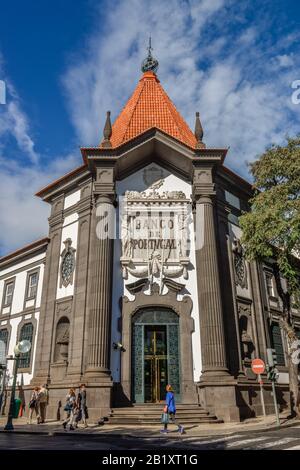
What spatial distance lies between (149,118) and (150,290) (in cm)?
1228

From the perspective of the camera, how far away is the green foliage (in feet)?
63.7

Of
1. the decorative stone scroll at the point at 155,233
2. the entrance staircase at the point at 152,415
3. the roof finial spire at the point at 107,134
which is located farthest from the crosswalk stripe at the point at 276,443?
the roof finial spire at the point at 107,134

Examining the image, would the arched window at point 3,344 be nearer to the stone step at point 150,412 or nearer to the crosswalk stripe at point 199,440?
the stone step at point 150,412

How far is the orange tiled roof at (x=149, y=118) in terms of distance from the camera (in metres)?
26.0

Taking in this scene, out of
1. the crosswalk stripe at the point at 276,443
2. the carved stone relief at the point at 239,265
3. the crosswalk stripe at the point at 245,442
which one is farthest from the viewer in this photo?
the carved stone relief at the point at 239,265

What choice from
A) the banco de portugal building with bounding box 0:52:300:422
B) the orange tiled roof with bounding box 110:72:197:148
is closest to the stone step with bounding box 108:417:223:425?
the banco de portugal building with bounding box 0:52:300:422

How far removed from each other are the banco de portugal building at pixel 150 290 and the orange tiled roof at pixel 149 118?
0.62 feet

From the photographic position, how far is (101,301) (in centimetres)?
1967

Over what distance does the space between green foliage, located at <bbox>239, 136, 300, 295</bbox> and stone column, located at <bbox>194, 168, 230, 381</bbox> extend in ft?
6.19

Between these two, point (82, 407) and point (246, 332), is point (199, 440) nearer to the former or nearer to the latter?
point (82, 407)

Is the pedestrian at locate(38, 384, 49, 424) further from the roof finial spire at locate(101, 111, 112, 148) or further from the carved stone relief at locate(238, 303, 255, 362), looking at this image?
the roof finial spire at locate(101, 111, 112, 148)

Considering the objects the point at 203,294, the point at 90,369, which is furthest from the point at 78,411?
the point at 203,294
